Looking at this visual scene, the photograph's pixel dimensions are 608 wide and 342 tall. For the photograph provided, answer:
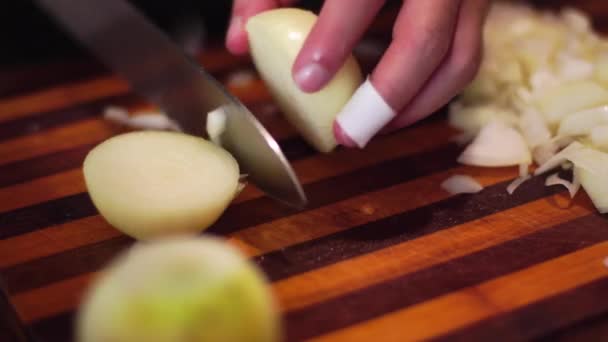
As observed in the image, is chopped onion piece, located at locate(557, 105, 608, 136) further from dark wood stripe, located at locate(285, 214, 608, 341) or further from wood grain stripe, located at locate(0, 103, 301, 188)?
wood grain stripe, located at locate(0, 103, 301, 188)

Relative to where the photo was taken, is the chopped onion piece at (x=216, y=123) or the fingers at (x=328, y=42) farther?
the chopped onion piece at (x=216, y=123)

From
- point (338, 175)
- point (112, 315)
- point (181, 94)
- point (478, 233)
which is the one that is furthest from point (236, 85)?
point (112, 315)

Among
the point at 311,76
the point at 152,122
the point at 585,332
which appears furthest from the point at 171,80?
the point at 585,332

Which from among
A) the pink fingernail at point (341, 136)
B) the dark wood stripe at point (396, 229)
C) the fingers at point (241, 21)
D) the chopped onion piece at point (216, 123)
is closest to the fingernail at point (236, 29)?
the fingers at point (241, 21)

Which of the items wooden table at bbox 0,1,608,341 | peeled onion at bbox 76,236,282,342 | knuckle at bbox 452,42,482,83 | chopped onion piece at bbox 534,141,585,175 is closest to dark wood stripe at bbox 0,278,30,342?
wooden table at bbox 0,1,608,341

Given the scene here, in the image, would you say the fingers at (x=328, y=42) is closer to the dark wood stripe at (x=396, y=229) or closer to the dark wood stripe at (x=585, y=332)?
the dark wood stripe at (x=396, y=229)

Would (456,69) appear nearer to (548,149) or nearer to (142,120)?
(548,149)

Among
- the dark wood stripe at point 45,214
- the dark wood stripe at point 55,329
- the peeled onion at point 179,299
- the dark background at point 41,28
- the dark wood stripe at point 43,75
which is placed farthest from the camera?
the dark background at point 41,28
